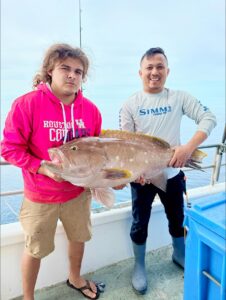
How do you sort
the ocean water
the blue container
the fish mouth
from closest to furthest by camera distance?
the blue container
the fish mouth
the ocean water

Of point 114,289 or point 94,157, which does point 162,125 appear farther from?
point 114,289

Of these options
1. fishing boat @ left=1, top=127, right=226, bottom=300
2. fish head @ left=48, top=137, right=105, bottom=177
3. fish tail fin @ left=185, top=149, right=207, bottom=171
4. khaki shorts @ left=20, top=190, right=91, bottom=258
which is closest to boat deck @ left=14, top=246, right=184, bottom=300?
fishing boat @ left=1, top=127, right=226, bottom=300

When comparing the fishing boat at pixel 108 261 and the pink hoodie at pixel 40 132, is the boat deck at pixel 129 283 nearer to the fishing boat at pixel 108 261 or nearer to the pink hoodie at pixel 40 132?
the fishing boat at pixel 108 261

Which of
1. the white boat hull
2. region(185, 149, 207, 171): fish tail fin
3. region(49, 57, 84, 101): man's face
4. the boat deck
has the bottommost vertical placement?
the boat deck

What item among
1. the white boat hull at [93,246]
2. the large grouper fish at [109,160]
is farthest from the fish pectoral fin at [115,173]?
the white boat hull at [93,246]

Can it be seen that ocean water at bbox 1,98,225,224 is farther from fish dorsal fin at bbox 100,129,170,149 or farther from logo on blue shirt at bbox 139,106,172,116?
fish dorsal fin at bbox 100,129,170,149

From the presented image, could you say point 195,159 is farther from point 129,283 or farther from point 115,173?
point 129,283

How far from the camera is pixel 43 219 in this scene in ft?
4.66

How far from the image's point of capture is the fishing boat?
65.2 inches

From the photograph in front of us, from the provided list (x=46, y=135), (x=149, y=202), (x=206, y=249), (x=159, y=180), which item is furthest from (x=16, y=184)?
(x=206, y=249)

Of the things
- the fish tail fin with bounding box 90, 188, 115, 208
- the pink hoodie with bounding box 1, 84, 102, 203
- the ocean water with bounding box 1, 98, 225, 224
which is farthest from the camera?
the ocean water with bounding box 1, 98, 225, 224

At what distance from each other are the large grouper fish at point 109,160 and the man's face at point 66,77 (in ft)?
0.97

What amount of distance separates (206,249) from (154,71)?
3.69 feet

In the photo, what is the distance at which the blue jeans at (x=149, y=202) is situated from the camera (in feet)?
5.84
